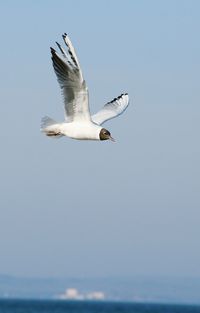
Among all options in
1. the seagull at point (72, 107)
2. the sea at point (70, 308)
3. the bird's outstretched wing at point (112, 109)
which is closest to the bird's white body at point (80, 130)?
the seagull at point (72, 107)

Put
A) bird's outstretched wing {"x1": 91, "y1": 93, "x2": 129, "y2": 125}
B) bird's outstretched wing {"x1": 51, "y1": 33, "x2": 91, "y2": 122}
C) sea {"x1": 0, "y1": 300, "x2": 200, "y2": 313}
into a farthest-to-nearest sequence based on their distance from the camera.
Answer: sea {"x1": 0, "y1": 300, "x2": 200, "y2": 313}
bird's outstretched wing {"x1": 91, "y1": 93, "x2": 129, "y2": 125}
bird's outstretched wing {"x1": 51, "y1": 33, "x2": 91, "y2": 122}

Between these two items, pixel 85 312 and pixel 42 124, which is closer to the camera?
pixel 42 124

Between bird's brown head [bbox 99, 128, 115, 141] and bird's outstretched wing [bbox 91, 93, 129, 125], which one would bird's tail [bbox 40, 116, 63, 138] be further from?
bird's outstretched wing [bbox 91, 93, 129, 125]

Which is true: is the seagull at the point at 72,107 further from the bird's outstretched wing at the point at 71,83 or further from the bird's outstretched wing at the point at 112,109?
the bird's outstretched wing at the point at 112,109

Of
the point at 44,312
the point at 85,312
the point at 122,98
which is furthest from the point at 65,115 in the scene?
the point at 85,312

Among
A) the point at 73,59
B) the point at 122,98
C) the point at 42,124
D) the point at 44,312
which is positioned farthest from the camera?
the point at 44,312

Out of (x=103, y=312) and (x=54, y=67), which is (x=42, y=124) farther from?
(x=103, y=312)

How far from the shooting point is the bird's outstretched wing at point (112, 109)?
22.7 meters

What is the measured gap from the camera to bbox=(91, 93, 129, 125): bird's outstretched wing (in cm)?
2270

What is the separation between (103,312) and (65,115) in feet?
289

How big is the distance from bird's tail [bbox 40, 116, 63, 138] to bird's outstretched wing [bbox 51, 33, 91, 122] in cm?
26

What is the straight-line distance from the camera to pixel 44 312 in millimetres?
96750

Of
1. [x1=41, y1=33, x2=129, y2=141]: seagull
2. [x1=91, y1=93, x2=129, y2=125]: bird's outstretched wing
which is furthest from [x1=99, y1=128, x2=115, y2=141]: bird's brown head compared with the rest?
[x1=91, y1=93, x2=129, y2=125]: bird's outstretched wing

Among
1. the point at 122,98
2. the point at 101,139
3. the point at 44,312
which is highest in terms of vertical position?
the point at 44,312
